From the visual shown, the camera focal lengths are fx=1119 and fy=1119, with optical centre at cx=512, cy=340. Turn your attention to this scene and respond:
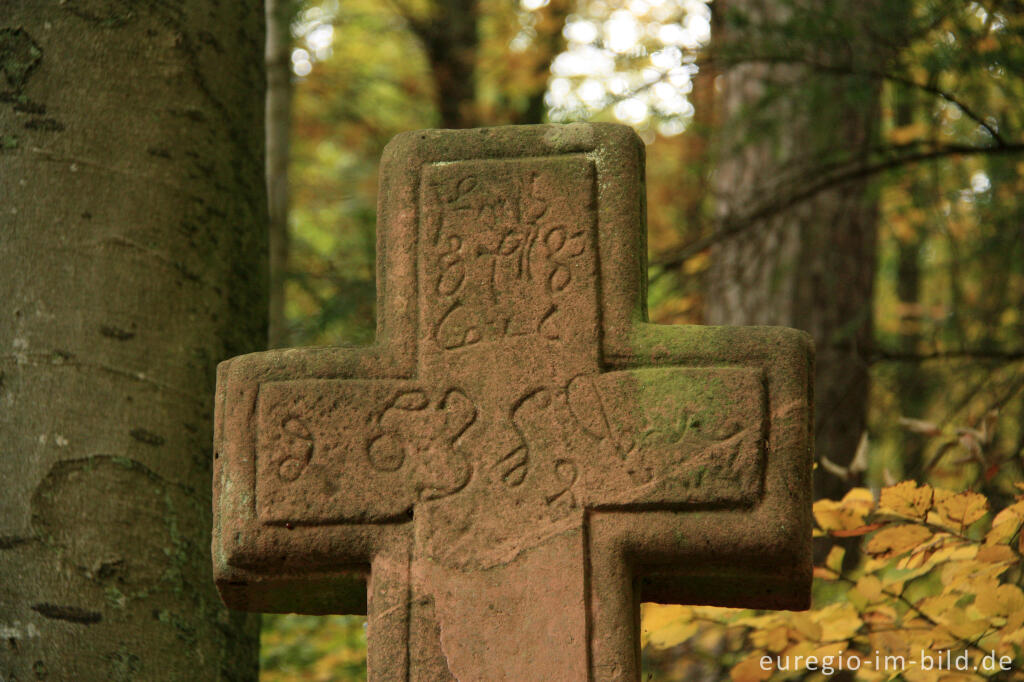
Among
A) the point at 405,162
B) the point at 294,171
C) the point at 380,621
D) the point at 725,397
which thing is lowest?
the point at 380,621

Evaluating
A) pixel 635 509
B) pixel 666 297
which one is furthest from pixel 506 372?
pixel 666 297

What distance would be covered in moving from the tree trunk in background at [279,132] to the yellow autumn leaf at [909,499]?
4.48 metres

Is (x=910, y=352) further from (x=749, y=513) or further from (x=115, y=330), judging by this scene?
(x=115, y=330)

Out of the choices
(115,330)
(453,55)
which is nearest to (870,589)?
(115,330)

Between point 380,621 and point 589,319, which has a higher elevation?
point 589,319

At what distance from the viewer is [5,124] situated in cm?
271

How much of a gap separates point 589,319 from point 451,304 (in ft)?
0.94

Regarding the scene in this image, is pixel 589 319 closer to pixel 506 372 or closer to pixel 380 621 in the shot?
pixel 506 372

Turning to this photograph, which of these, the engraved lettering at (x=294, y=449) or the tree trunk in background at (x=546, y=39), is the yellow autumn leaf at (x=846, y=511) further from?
the tree trunk in background at (x=546, y=39)

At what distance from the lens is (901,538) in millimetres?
2525

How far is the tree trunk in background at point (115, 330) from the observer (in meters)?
2.50

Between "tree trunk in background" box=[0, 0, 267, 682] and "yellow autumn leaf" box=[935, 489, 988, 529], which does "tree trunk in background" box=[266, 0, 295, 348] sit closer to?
"tree trunk in background" box=[0, 0, 267, 682]

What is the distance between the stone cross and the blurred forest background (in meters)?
0.53

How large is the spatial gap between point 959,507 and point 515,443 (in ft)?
3.39
